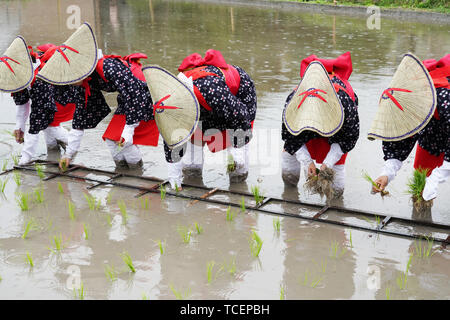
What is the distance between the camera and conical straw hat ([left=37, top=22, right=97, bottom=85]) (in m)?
4.62

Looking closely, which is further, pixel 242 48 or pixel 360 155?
pixel 242 48

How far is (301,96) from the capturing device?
3965 mm

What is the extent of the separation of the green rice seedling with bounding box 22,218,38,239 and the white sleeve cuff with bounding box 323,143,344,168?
2.10 meters

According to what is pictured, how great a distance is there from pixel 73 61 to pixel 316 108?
6.69ft

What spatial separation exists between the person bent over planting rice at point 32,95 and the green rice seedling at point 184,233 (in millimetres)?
1804

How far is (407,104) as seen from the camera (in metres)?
3.62

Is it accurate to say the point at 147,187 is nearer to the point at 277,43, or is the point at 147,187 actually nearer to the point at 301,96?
the point at 301,96

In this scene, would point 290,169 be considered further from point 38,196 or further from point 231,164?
point 38,196

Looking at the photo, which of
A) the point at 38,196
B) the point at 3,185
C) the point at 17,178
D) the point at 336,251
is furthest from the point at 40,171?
the point at 336,251

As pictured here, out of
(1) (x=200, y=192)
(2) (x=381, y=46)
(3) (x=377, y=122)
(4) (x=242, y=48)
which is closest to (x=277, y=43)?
(4) (x=242, y=48)

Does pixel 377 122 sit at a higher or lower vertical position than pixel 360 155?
higher

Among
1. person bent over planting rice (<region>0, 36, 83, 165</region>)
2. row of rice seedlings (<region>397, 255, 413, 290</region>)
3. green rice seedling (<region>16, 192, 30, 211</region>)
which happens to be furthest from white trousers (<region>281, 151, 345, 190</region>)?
green rice seedling (<region>16, 192, 30, 211</region>)

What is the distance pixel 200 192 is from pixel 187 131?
2.51ft

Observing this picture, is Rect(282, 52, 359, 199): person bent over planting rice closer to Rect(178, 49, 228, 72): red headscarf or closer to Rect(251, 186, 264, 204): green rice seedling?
Rect(251, 186, 264, 204): green rice seedling
